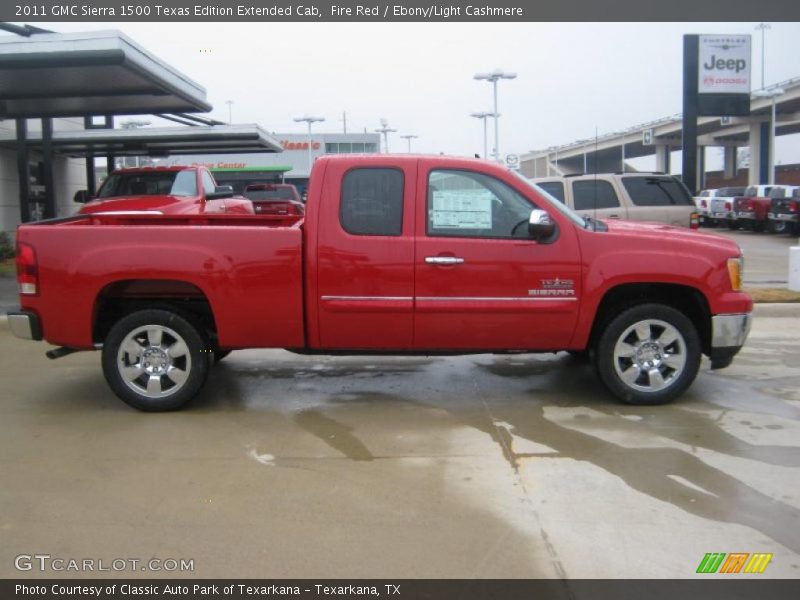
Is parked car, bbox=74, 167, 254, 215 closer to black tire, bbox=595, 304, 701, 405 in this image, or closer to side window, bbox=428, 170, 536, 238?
side window, bbox=428, 170, 536, 238

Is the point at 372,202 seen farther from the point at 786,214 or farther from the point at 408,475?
the point at 786,214

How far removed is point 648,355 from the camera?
230 inches

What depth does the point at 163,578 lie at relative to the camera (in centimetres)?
337

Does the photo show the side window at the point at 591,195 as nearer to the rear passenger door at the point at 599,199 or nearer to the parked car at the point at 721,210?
the rear passenger door at the point at 599,199

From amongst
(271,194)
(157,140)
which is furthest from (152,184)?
(271,194)

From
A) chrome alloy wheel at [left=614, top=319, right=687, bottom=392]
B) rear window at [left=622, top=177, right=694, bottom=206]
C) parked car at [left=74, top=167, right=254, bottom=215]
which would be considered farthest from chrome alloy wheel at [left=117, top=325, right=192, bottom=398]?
rear window at [left=622, top=177, right=694, bottom=206]

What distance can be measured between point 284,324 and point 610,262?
255 cm

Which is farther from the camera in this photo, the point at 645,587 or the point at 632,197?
the point at 632,197

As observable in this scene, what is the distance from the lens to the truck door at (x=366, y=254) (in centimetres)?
562

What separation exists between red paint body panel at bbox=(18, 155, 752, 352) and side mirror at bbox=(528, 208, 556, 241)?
67 millimetres

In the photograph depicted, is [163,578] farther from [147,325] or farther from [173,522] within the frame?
[147,325]

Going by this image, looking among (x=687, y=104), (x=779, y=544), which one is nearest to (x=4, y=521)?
(x=779, y=544)

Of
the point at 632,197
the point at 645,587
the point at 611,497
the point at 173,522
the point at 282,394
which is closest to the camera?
the point at 645,587

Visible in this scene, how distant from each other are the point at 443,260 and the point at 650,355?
183 centimetres
